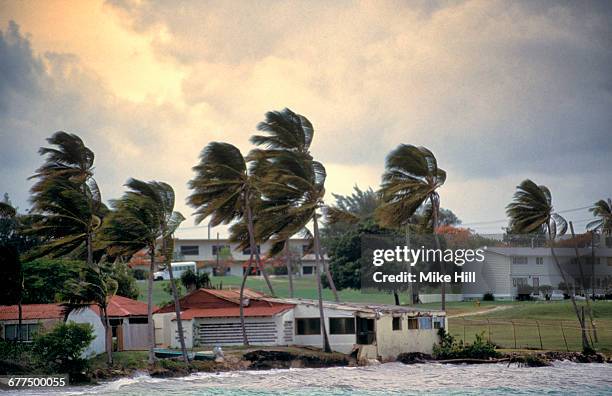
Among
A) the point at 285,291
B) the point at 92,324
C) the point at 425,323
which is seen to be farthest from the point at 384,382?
the point at 285,291

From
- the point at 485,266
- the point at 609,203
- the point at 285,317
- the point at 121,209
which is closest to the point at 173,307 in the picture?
the point at 285,317

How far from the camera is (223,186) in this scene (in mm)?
54750

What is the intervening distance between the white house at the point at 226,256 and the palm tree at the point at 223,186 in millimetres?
55706

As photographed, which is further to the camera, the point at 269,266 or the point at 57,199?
the point at 269,266

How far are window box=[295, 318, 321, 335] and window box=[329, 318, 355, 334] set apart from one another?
30.9 inches

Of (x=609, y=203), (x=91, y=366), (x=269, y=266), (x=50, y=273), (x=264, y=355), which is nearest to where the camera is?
(x=91, y=366)

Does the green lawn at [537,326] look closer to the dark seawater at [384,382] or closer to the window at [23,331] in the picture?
the dark seawater at [384,382]

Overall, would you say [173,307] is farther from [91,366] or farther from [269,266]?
[269,266]

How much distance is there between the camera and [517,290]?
77.2 m

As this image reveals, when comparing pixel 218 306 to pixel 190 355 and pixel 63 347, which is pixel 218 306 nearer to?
pixel 190 355

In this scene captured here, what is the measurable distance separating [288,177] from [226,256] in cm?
6644

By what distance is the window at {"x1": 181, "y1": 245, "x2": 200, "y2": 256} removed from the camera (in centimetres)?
12481

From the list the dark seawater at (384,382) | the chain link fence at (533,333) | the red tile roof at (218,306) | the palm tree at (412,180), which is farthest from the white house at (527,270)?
the dark seawater at (384,382)

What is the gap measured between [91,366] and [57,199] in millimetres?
12476
